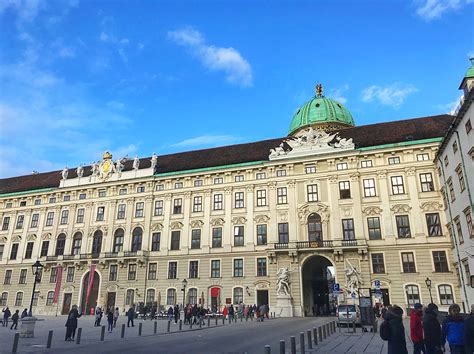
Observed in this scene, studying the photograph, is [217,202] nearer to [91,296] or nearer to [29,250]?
[91,296]

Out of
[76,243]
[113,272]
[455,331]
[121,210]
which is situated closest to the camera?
[455,331]

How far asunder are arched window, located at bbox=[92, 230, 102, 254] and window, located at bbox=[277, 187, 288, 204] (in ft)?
82.0

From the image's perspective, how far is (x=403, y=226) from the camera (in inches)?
1523

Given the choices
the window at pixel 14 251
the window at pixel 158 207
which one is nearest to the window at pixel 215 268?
the window at pixel 158 207

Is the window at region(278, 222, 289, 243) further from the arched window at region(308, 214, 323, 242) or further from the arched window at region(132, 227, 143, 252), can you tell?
the arched window at region(132, 227, 143, 252)

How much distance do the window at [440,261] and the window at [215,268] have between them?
22.7 meters

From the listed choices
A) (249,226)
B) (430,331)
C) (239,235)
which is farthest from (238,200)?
(430,331)

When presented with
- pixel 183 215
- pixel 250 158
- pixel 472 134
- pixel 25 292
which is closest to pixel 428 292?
pixel 472 134

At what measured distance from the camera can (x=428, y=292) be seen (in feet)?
116

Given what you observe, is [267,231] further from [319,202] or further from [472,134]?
[472,134]

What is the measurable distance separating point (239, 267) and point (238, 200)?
8.01 meters

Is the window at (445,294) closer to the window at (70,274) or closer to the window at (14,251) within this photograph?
the window at (70,274)

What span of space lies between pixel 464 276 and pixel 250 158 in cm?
2606

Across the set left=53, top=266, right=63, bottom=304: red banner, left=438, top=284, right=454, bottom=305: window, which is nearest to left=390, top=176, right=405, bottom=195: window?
left=438, top=284, right=454, bottom=305: window
